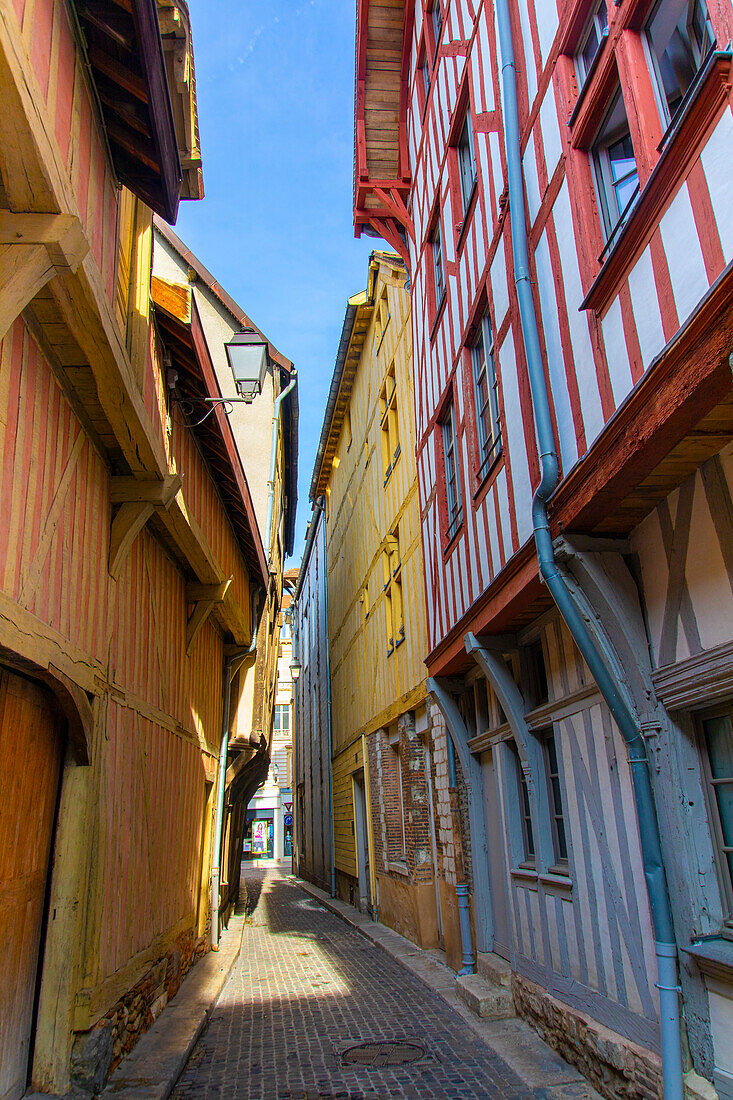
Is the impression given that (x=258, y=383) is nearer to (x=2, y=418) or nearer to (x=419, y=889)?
(x=2, y=418)

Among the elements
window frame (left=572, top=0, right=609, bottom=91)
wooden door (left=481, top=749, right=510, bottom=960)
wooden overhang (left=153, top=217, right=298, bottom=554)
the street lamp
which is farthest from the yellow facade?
window frame (left=572, top=0, right=609, bottom=91)

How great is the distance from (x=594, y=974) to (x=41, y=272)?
A: 4.67 meters

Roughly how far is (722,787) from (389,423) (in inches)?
381

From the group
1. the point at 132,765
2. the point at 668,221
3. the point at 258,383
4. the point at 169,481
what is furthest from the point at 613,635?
the point at 258,383

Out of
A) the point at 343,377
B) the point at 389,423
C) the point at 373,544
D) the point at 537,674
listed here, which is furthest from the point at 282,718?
the point at 537,674

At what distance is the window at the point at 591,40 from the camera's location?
13.6ft

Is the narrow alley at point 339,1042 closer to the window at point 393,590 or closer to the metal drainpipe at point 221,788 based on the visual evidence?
the metal drainpipe at point 221,788

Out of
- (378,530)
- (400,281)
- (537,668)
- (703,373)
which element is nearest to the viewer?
(703,373)

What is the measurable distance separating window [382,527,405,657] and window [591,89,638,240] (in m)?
7.13

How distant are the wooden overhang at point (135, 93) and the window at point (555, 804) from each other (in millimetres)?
4307

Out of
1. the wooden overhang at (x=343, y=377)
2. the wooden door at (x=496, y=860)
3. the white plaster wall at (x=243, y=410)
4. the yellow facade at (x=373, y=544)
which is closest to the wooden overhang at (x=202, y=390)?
the yellow facade at (x=373, y=544)

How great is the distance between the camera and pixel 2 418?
3.24m

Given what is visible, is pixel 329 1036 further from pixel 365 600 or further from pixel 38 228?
pixel 365 600

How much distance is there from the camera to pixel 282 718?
4097cm
